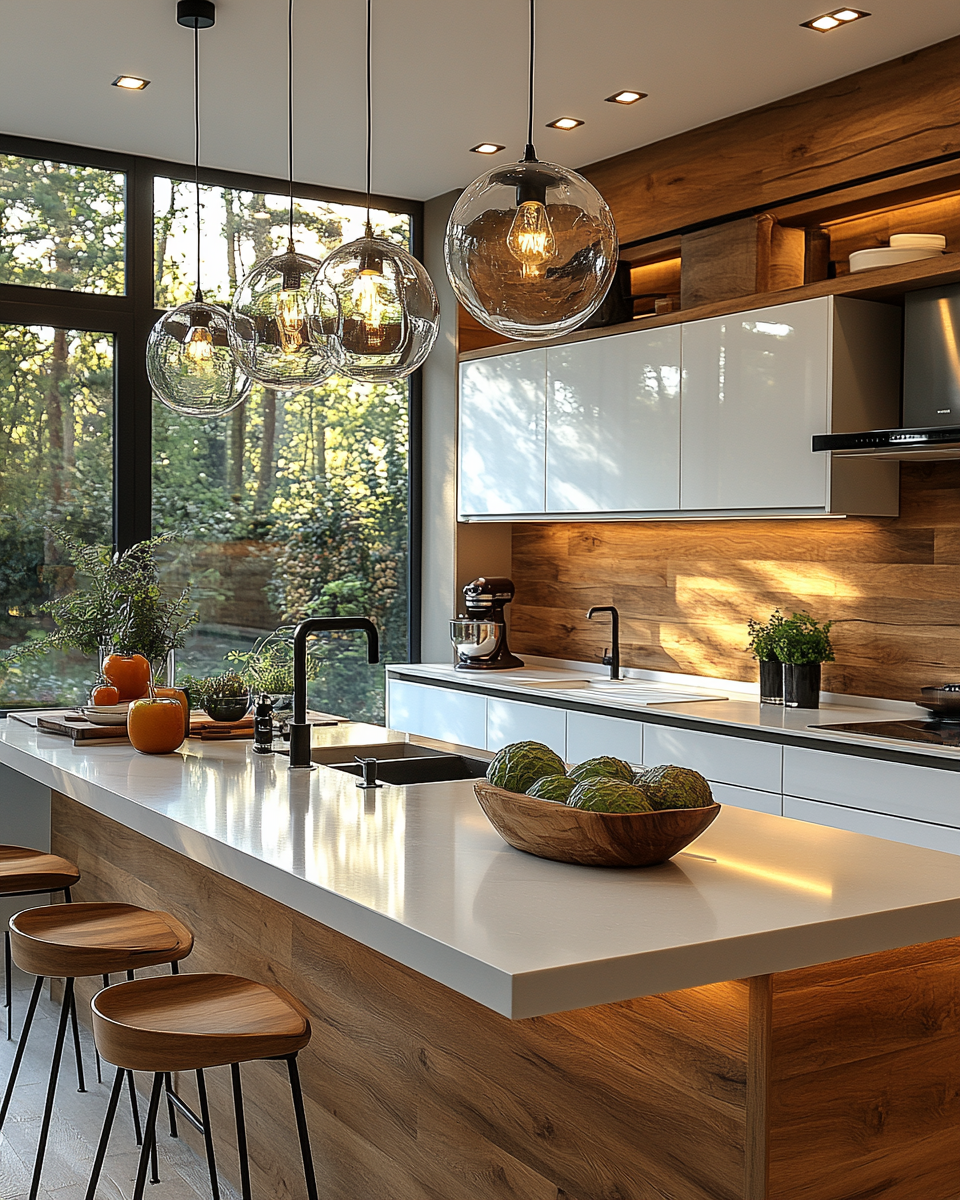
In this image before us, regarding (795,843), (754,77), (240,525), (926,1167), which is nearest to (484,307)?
(795,843)

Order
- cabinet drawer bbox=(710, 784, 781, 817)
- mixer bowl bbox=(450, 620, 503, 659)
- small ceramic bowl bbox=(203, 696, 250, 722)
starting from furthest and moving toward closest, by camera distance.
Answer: mixer bowl bbox=(450, 620, 503, 659) < cabinet drawer bbox=(710, 784, 781, 817) < small ceramic bowl bbox=(203, 696, 250, 722)

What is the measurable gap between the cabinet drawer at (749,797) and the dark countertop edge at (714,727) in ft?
0.50

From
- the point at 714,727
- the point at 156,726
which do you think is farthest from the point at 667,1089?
the point at 714,727

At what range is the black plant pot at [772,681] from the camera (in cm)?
422

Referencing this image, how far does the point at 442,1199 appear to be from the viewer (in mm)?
2127

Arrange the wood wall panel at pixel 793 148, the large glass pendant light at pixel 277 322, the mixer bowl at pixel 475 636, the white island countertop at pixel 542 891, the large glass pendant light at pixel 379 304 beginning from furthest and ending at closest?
the mixer bowl at pixel 475 636, the wood wall panel at pixel 793 148, the large glass pendant light at pixel 277 322, the large glass pendant light at pixel 379 304, the white island countertop at pixel 542 891

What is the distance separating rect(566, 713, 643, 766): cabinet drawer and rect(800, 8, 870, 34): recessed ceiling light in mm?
2144

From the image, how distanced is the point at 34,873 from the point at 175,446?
2450 millimetres

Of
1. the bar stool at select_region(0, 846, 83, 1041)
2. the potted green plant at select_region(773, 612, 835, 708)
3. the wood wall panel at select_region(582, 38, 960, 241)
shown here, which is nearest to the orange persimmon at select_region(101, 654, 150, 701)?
the bar stool at select_region(0, 846, 83, 1041)

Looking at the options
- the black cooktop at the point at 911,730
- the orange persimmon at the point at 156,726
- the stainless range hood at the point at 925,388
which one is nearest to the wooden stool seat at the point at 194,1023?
the orange persimmon at the point at 156,726

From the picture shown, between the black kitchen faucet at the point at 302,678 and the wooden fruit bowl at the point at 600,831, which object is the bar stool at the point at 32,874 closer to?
the black kitchen faucet at the point at 302,678

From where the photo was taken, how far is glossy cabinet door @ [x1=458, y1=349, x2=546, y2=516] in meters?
5.11

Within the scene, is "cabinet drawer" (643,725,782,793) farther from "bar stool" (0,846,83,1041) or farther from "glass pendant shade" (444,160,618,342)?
"glass pendant shade" (444,160,618,342)

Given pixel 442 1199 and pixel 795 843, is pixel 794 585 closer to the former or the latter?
pixel 795 843
